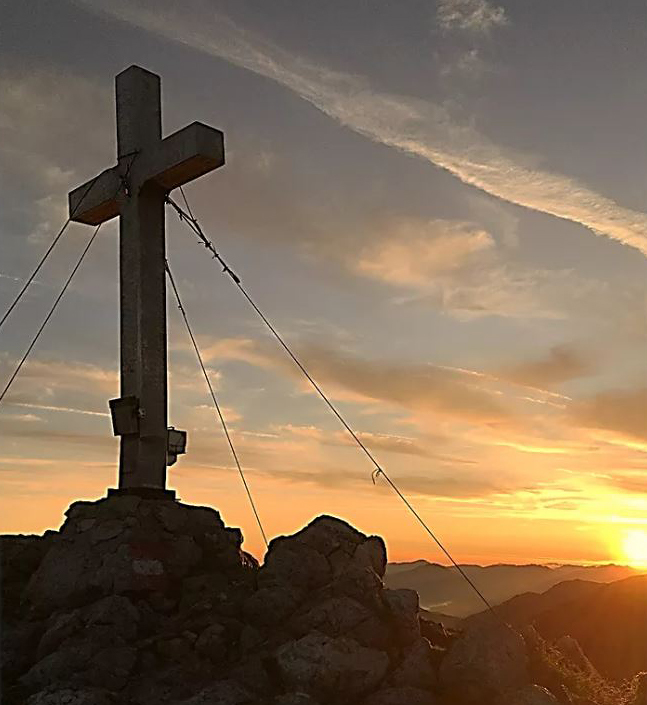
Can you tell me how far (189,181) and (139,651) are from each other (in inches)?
228

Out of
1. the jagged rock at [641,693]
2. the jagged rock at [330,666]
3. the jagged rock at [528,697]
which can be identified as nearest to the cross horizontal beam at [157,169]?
the jagged rock at [330,666]

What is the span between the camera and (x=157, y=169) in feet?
37.6

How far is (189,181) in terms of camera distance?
11.6 meters

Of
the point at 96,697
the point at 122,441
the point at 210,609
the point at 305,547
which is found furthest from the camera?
the point at 122,441

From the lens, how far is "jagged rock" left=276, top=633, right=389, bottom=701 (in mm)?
7992

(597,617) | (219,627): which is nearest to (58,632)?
(219,627)

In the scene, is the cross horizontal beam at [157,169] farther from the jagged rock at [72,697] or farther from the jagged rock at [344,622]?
the jagged rock at [72,697]

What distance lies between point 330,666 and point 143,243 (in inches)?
232

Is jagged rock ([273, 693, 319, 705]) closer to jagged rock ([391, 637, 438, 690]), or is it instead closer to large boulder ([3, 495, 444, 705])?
large boulder ([3, 495, 444, 705])

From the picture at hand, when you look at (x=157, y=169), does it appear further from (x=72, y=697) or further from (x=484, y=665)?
(x=484, y=665)

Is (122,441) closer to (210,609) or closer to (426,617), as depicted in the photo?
(210,609)

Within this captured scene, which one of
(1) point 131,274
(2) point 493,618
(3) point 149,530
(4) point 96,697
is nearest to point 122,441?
(3) point 149,530

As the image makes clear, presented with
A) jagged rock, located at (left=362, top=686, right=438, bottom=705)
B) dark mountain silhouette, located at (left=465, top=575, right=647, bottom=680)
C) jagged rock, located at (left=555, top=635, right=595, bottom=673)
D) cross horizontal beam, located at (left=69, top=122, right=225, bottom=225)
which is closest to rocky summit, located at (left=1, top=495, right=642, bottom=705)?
jagged rock, located at (left=362, top=686, right=438, bottom=705)

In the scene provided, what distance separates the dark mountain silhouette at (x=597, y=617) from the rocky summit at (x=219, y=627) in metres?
4.92
